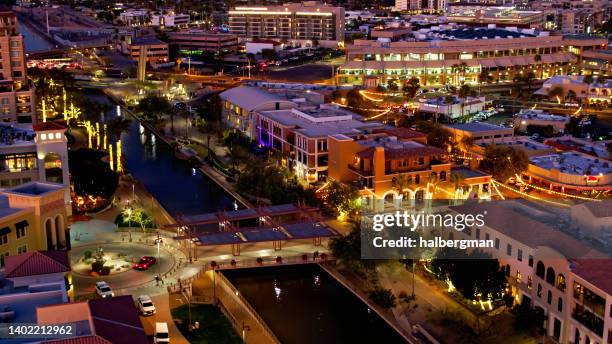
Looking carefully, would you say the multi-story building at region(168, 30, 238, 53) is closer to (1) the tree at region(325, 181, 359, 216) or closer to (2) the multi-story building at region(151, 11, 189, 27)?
(2) the multi-story building at region(151, 11, 189, 27)

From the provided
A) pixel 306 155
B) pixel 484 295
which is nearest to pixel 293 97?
pixel 306 155

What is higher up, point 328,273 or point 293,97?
point 293,97

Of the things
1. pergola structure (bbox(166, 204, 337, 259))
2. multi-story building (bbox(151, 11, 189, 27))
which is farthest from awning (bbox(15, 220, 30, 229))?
multi-story building (bbox(151, 11, 189, 27))

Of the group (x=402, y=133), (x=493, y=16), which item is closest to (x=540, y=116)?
(x=402, y=133)

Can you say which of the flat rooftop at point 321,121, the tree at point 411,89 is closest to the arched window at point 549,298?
the flat rooftop at point 321,121

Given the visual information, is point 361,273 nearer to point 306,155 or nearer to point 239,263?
point 239,263

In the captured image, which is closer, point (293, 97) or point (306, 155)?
point (306, 155)
